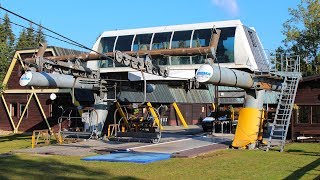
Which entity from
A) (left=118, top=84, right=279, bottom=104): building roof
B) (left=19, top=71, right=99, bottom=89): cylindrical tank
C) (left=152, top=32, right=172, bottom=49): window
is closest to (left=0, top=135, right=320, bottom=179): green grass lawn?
(left=19, top=71, right=99, bottom=89): cylindrical tank

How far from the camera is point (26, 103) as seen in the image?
3466 centimetres

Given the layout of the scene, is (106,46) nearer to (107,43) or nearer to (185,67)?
(107,43)

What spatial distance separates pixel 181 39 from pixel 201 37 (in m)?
1.29

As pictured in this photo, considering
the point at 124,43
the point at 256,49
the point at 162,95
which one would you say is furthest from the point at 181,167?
the point at 162,95

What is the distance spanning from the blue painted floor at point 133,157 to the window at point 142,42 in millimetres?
11282

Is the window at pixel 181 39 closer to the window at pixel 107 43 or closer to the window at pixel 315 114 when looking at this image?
the window at pixel 107 43

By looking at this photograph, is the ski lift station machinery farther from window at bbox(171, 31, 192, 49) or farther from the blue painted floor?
the blue painted floor

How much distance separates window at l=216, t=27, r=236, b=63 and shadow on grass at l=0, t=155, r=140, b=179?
12335 millimetres

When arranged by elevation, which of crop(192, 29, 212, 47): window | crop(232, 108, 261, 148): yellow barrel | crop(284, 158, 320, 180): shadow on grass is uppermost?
crop(192, 29, 212, 47): window

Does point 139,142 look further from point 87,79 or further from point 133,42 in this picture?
point 133,42

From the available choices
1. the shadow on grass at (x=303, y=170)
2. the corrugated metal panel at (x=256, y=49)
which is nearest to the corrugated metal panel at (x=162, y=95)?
the corrugated metal panel at (x=256, y=49)

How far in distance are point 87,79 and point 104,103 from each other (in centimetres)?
240

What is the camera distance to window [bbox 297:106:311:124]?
1004 inches

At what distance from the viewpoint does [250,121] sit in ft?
68.4
